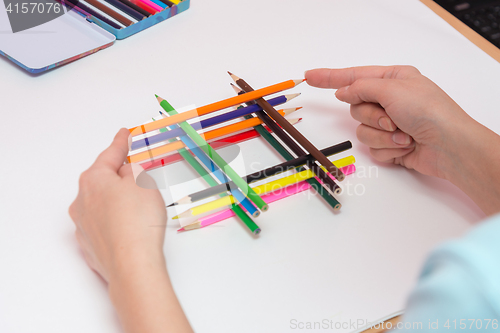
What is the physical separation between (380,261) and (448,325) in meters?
0.33

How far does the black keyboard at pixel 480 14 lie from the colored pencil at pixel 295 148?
1.86 ft

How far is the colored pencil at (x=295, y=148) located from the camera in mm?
537

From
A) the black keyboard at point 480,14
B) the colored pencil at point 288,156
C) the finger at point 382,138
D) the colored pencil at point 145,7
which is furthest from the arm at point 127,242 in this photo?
the black keyboard at point 480,14

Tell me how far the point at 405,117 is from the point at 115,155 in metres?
0.41

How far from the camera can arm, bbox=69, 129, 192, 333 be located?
40 centimetres

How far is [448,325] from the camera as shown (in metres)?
0.19

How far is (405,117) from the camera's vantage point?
0.59 metres

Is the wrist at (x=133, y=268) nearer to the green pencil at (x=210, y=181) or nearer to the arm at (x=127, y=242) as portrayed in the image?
the arm at (x=127, y=242)

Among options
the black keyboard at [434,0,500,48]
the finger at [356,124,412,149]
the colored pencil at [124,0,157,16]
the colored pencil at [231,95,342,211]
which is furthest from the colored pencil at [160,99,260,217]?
the black keyboard at [434,0,500,48]

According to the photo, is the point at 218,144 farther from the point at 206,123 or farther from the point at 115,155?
the point at 115,155

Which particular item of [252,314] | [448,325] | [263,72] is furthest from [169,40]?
[448,325]

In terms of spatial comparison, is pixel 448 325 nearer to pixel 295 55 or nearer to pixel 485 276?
pixel 485 276

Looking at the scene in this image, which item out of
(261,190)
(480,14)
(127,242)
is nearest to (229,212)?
(261,190)

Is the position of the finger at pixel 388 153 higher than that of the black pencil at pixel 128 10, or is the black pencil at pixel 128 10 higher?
the black pencil at pixel 128 10
